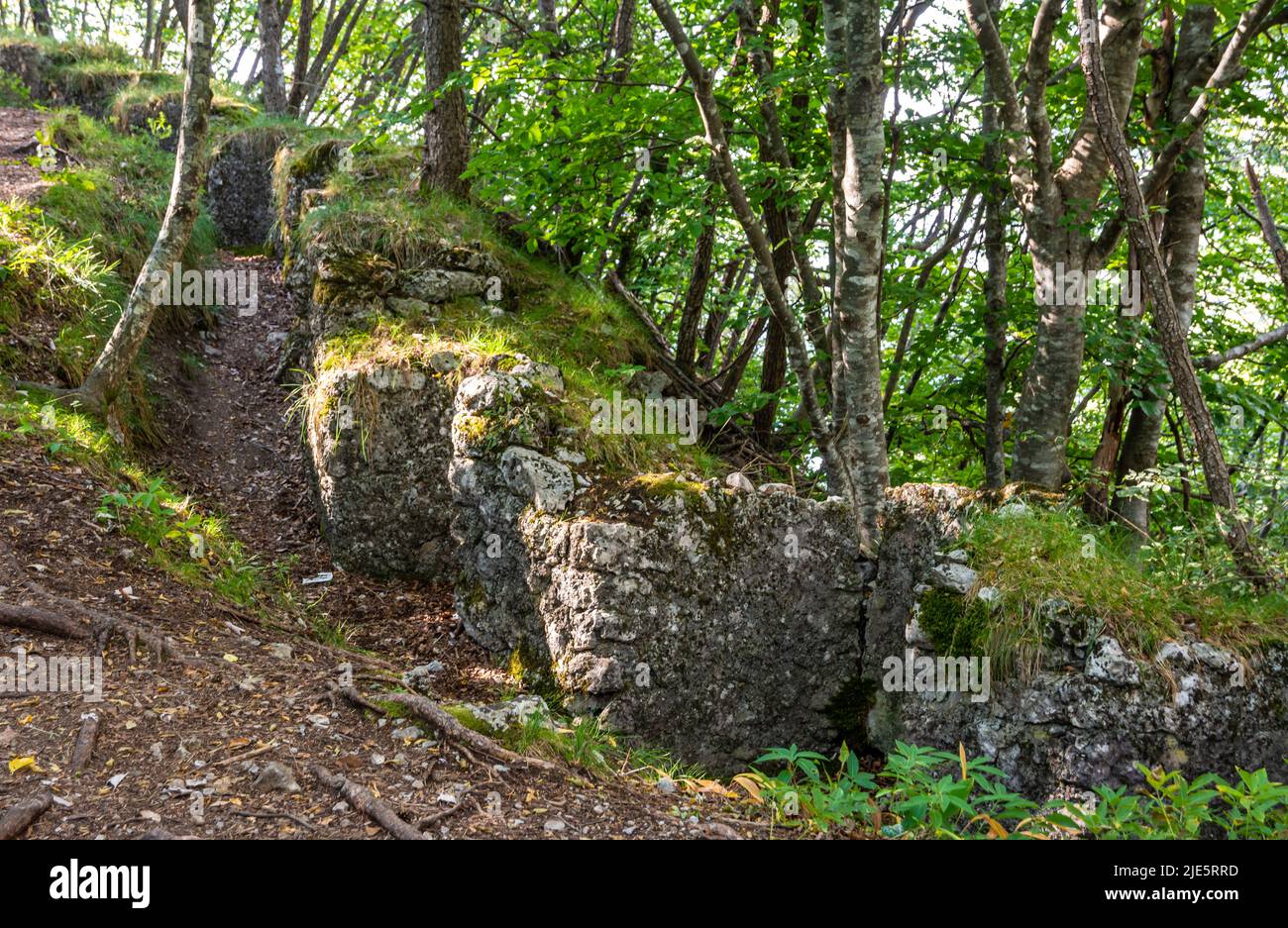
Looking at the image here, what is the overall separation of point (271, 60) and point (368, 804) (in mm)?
13465

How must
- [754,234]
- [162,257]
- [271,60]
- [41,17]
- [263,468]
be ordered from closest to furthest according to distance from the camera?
[754,234] → [162,257] → [263,468] → [271,60] → [41,17]

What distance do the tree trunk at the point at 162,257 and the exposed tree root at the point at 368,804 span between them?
4.32 m

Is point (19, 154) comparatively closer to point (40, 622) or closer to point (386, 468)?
point (386, 468)

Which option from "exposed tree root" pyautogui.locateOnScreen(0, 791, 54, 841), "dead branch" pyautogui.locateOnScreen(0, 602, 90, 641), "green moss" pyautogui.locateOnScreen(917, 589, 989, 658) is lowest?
"exposed tree root" pyautogui.locateOnScreen(0, 791, 54, 841)

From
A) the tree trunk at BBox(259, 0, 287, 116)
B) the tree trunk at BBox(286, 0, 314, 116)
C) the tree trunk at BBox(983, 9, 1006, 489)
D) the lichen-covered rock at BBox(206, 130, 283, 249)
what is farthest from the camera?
the tree trunk at BBox(286, 0, 314, 116)

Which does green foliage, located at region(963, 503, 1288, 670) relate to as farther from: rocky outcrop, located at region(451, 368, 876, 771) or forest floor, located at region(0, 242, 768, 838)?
forest floor, located at region(0, 242, 768, 838)

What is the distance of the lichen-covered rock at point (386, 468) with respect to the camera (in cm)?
639

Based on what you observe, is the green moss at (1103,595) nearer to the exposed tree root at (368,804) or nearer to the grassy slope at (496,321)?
the grassy slope at (496,321)

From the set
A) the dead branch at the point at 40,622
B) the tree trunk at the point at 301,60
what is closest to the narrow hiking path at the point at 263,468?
the dead branch at the point at 40,622

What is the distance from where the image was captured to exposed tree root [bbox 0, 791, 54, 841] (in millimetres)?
2846

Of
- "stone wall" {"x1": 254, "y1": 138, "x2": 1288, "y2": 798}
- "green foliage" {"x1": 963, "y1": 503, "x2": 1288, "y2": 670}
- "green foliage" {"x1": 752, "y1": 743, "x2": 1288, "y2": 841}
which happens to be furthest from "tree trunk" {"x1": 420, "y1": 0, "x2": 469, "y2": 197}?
"green foliage" {"x1": 752, "y1": 743, "x2": 1288, "y2": 841}

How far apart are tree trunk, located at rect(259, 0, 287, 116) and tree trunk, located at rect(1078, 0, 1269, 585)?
40.1ft

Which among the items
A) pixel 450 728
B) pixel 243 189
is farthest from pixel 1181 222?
pixel 243 189

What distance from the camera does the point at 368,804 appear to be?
3.40m
